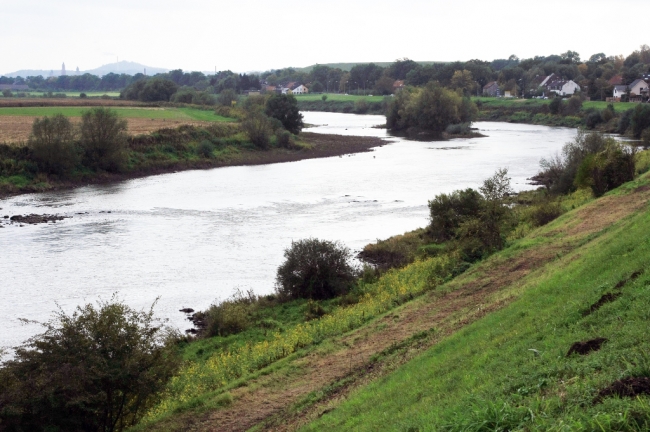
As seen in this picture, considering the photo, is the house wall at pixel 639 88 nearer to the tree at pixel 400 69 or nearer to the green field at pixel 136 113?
the green field at pixel 136 113

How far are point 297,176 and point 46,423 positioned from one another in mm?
46687

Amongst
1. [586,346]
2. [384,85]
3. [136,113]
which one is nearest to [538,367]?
[586,346]

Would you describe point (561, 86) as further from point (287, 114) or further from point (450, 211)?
point (450, 211)

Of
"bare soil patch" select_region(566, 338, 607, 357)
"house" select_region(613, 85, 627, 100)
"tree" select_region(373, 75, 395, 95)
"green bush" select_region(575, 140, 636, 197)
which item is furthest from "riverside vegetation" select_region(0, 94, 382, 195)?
"tree" select_region(373, 75, 395, 95)

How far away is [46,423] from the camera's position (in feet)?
39.7

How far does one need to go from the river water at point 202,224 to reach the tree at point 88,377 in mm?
3290

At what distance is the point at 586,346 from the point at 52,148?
5217cm

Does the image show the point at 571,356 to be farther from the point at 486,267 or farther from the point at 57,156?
the point at 57,156

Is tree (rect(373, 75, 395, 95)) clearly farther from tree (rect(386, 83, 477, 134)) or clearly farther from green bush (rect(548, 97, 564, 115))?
tree (rect(386, 83, 477, 134))

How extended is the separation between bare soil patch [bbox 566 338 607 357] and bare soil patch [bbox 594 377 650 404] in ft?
5.86

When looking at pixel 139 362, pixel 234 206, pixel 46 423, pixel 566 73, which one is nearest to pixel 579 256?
pixel 139 362

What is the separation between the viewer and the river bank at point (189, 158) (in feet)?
170

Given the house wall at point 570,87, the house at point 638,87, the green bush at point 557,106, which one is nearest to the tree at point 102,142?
the green bush at point 557,106

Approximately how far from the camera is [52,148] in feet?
177
